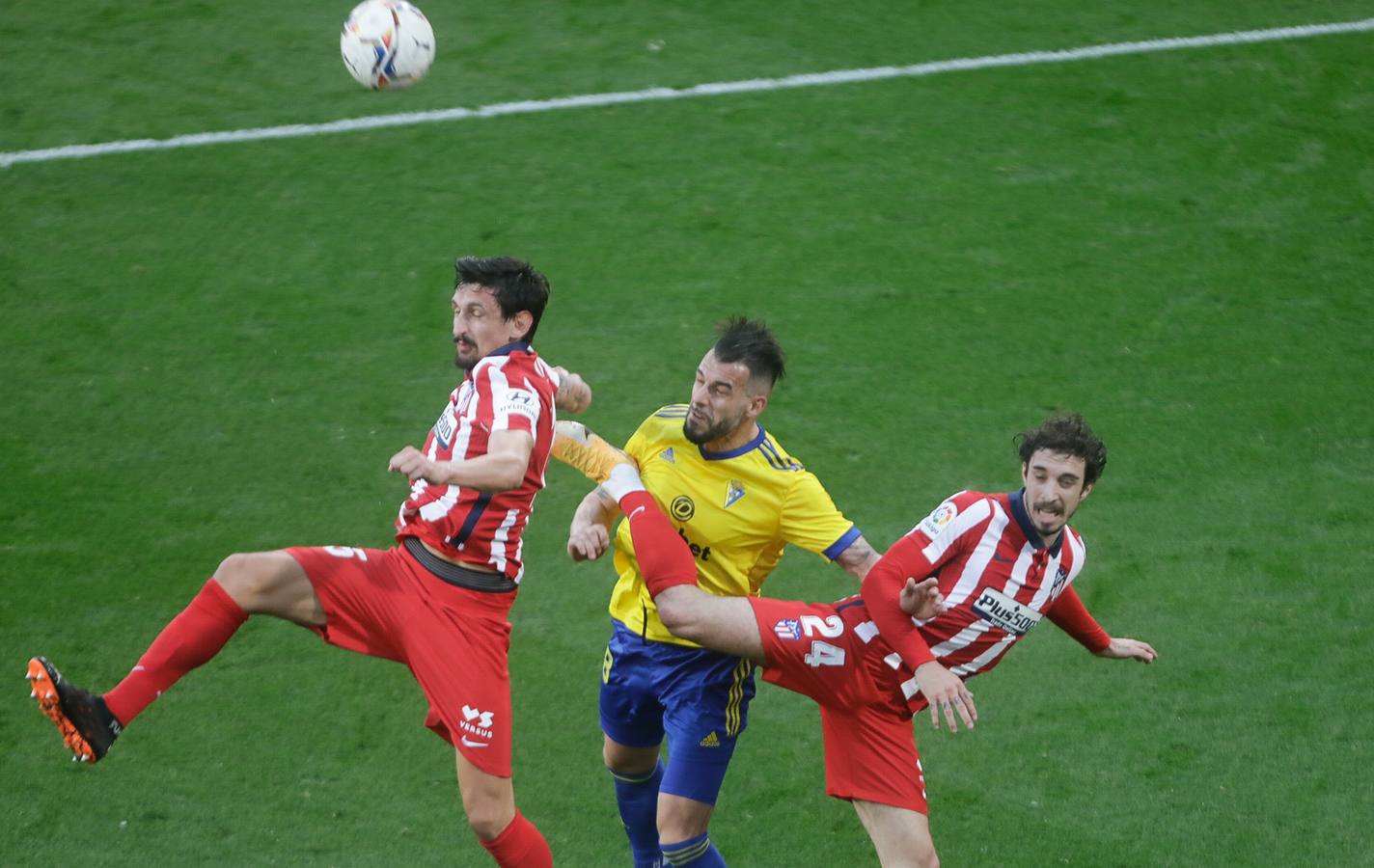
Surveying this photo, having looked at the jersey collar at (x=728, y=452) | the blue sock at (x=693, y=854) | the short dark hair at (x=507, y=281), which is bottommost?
the blue sock at (x=693, y=854)

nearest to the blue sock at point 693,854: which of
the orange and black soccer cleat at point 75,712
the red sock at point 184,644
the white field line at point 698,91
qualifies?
the red sock at point 184,644

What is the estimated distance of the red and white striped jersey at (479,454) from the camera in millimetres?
5488

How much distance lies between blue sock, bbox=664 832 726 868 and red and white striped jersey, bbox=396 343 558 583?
1.15m

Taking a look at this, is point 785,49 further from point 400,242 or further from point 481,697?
point 481,697

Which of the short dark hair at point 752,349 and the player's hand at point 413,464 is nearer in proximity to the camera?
the player's hand at point 413,464

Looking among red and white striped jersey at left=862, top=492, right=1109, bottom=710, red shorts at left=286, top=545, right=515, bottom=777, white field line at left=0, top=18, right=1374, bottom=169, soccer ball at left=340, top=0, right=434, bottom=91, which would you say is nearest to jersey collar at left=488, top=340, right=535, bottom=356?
red shorts at left=286, top=545, right=515, bottom=777

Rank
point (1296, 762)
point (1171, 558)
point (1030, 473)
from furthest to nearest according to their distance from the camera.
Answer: point (1171, 558) < point (1296, 762) < point (1030, 473)

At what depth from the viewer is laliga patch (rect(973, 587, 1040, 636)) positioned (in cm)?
551

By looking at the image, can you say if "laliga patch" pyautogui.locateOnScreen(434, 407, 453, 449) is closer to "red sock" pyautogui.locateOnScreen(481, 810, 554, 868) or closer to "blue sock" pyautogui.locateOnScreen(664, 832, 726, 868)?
"red sock" pyautogui.locateOnScreen(481, 810, 554, 868)

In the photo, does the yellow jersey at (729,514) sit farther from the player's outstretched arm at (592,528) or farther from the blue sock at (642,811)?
the blue sock at (642,811)

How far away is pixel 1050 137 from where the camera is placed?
1123 centimetres

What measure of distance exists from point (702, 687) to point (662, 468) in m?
0.83

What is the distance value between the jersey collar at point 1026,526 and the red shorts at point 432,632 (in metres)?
1.89

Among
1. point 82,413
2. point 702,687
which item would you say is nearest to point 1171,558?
point 702,687
